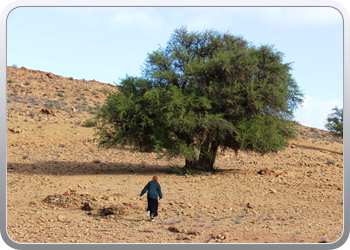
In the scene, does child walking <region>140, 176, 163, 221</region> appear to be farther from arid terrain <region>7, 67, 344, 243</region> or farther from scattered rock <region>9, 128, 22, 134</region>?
scattered rock <region>9, 128, 22, 134</region>

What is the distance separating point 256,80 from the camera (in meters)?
19.1

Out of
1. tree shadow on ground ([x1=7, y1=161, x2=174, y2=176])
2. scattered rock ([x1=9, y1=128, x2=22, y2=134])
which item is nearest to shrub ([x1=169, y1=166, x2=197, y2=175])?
tree shadow on ground ([x1=7, y1=161, x2=174, y2=176])

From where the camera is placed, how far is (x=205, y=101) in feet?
59.9

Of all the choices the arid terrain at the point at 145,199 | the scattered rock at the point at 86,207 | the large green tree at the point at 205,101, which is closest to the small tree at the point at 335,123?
the arid terrain at the point at 145,199

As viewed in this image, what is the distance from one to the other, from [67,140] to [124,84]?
11668 millimetres

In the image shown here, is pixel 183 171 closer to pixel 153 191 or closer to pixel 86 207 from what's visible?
pixel 86 207

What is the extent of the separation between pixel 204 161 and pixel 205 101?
3685 millimetres

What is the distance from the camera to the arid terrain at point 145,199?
9594 millimetres

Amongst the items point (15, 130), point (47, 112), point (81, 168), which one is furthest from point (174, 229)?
point (47, 112)

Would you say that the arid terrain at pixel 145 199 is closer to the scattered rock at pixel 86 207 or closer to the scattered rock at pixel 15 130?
the scattered rock at pixel 86 207

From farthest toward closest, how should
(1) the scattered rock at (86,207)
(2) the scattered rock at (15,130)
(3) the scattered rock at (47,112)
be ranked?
1. (3) the scattered rock at (47,112)
2. (2) the scattered rock at (15,130)
3. (1) the scattered rock at (86,207)

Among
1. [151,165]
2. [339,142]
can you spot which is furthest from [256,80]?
[339,142]

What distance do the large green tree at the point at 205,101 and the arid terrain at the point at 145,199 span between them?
1733mm

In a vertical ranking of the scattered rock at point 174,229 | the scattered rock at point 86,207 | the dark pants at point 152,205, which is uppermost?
the dark pants at point 152,205
